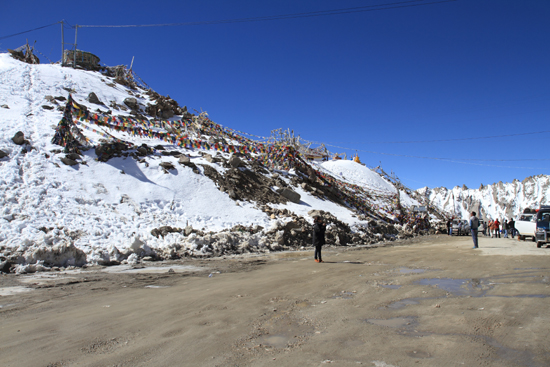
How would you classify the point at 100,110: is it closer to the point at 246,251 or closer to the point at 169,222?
the point at 169,222

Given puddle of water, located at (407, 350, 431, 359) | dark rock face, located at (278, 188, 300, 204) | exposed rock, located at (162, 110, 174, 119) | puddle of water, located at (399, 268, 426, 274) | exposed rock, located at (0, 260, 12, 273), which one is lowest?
puddle of water, located at (399, 268, 426, 274)

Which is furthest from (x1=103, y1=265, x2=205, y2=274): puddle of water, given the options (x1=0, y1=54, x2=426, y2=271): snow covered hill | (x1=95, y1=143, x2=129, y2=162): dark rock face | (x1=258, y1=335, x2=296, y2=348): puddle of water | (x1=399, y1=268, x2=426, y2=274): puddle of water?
(x1=95, y1=143, x2=129, y2=162): dark rock face

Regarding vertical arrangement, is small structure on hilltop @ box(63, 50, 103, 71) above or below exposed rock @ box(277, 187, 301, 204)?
above

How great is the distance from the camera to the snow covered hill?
12.0 m

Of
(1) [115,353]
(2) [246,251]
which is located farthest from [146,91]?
(1) [115,353]

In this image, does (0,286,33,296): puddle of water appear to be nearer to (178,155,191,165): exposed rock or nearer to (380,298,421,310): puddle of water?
(380,298,421,310): puddle of water

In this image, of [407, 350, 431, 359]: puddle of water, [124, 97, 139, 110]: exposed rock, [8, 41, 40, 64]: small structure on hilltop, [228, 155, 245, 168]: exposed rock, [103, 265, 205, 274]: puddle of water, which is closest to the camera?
[407, 350, 431, 359]: puddle of water

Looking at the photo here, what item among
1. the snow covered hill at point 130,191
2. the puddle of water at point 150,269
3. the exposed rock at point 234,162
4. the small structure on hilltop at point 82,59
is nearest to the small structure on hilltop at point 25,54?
the small structure on hilltop at point 82,59

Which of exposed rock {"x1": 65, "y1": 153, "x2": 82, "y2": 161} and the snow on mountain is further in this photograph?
the snow on mountain

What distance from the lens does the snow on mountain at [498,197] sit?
7538 centimetres

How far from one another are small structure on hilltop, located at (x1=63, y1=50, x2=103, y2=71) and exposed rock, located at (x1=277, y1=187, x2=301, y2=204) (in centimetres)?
3266

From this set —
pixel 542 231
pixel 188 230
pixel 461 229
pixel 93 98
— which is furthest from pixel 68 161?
pixel 461 229

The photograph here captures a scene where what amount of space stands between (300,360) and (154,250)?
410 inches

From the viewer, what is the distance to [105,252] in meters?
11.1
